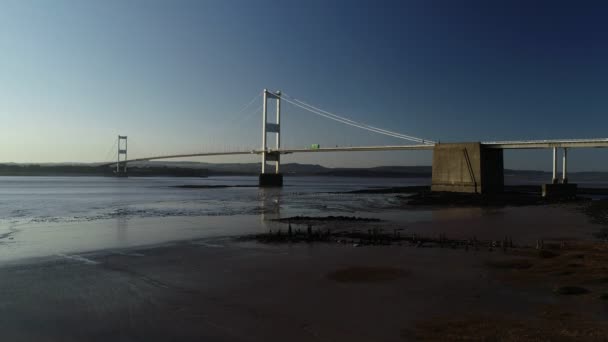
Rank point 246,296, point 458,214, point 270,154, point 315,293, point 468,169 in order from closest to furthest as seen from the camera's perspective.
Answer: point 246,296
point 315,293
point 458,214
point 468,169
point 270,154

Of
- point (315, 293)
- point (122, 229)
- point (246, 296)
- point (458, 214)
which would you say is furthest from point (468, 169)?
point (246, 296)

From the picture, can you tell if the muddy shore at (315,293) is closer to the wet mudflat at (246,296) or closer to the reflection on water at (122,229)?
the wet mudflat at (246,296)

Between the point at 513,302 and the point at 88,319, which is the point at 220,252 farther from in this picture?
the point at 513,302

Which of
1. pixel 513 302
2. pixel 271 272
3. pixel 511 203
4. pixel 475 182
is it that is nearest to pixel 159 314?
pixel 271 272

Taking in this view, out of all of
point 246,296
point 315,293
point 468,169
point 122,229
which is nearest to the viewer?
point 246,296

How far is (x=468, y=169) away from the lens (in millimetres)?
37656

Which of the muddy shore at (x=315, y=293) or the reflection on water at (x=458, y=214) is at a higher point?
the muddy shore at (x=315, y=293)

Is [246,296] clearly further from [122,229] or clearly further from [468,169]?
[468,169]

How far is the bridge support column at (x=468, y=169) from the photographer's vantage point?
3697 centimetres

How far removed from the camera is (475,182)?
36.8m

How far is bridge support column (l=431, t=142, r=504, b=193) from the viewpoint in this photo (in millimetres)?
36969

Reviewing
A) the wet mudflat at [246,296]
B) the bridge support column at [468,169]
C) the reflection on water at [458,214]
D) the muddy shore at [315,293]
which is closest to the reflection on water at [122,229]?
the muddy shore at [315,293]

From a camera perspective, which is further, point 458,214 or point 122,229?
point 458,214

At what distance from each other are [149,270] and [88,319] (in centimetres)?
270
